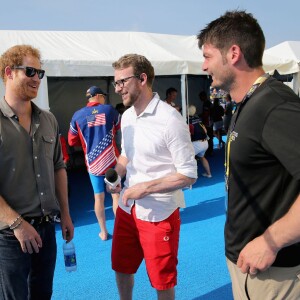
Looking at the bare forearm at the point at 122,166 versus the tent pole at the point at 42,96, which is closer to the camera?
the bare forearm at the point at 122,166

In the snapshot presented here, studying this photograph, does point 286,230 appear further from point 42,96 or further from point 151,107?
point 42,96

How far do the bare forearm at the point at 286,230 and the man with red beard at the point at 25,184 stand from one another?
1.28 m

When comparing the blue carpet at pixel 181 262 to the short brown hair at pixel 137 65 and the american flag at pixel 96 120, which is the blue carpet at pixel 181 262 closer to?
the american flag at pixel 96 120

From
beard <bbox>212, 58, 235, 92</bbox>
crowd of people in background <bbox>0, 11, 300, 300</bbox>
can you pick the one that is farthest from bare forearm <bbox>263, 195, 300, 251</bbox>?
beard <bbox>212, 58, 235, 92</bbox>

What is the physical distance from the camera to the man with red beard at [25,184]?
1.80 metres

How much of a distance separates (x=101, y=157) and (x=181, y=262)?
163 centimetres

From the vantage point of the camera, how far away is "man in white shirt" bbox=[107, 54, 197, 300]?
2.04 m

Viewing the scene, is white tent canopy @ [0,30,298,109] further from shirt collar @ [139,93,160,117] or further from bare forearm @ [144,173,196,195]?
bare forearm @ [144,173,196,195]

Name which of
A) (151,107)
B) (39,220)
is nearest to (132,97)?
(151,107)

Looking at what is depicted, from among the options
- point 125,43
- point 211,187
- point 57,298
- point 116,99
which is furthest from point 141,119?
point 116,99

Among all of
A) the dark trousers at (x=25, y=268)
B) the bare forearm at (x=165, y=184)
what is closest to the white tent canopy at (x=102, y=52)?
the dark trousers at (x=25, y=268)

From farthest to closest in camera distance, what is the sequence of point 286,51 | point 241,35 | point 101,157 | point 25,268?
Answer: point 286,51 < point 101,157 < point 25,268 < point 241,35

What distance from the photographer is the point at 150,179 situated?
2.13 m

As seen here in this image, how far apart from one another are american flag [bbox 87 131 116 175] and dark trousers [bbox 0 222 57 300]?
6.83ft
